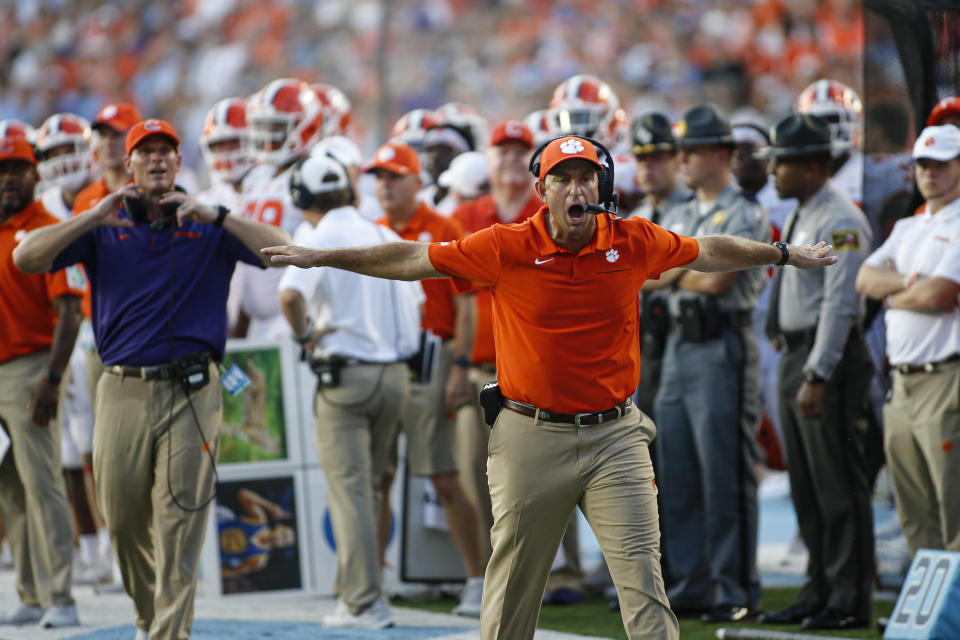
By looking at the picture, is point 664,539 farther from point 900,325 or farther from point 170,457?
point 170,457

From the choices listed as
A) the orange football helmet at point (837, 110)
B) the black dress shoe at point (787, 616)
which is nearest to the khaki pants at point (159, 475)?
the black dress shoe at point (787, 616)

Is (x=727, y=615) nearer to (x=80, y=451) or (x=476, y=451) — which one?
(x=476, y=451)

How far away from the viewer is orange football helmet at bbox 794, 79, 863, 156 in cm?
Result: 870

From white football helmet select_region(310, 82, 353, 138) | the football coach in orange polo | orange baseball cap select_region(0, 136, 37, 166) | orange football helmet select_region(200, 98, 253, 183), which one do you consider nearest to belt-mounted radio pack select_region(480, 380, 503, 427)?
the football coach in orange polo

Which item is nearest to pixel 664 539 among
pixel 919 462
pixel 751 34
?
pixel 919 462

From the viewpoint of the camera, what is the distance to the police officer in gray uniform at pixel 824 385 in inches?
258

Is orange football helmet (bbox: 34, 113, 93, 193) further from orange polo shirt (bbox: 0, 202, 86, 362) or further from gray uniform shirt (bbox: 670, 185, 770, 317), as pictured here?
gray uniform shirt (bbox: 670, 185, 770, 317)

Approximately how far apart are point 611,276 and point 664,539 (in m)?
2.74

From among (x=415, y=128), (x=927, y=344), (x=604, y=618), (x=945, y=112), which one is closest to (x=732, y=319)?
(x=927, y=344)

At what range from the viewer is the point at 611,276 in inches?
190

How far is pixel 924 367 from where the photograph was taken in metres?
6.22

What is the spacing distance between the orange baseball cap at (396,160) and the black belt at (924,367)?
2.94 meters

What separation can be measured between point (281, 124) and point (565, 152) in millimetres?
5238

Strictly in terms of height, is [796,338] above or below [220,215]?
below
